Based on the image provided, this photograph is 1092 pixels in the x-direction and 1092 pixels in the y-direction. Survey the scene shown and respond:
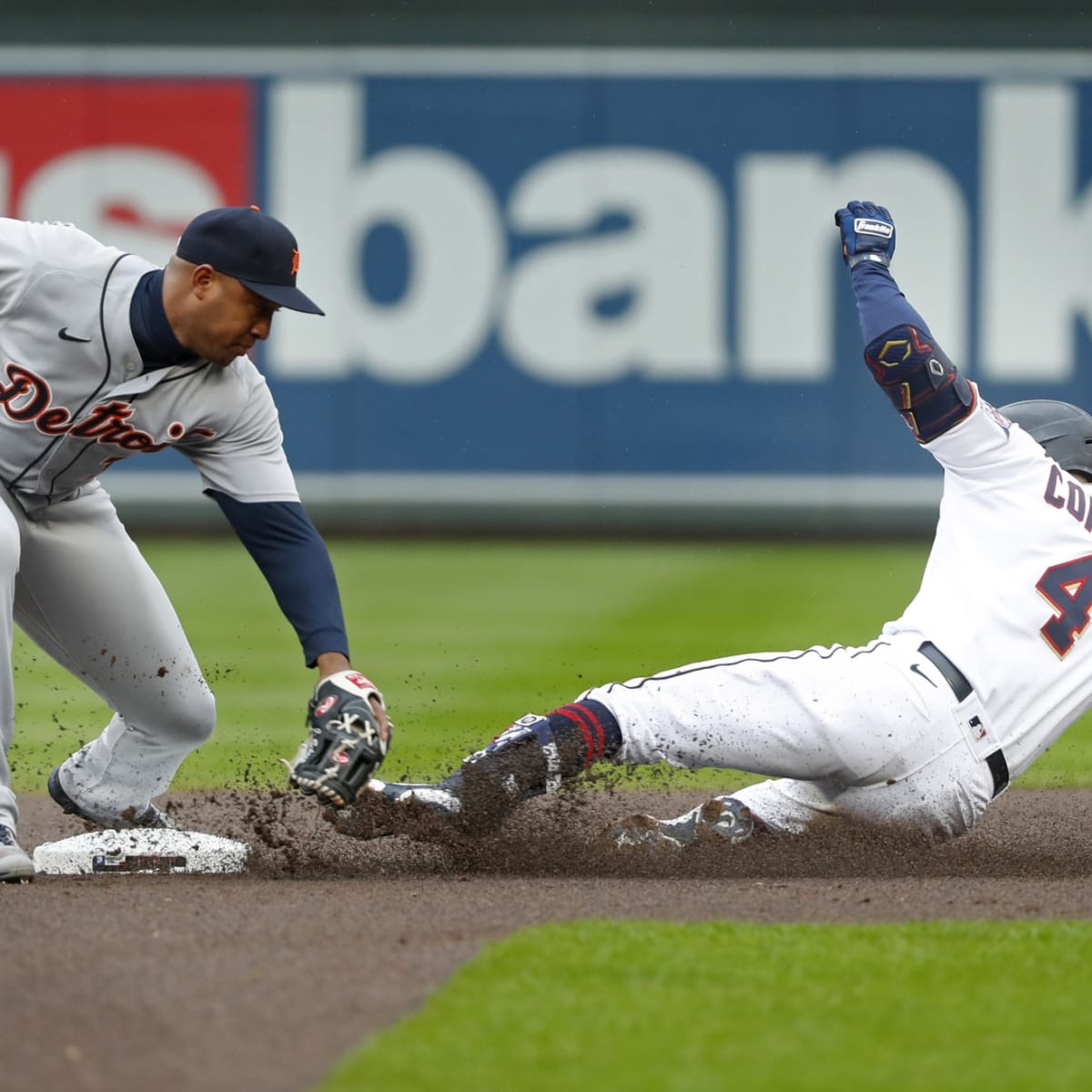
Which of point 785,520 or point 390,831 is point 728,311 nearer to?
point 785,520

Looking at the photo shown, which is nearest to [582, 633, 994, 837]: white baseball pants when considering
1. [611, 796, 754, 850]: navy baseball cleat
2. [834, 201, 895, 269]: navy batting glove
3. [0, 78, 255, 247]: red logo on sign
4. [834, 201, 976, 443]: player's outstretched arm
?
[611, 796, 754, 850]: navy baseball cleat

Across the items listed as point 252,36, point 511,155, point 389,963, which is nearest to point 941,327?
point 511,155

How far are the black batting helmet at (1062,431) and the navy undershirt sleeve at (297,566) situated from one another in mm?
1827

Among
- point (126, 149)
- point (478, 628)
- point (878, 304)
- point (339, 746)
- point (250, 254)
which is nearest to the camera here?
point (339, 746)

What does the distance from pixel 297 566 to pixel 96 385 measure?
25.7 inches

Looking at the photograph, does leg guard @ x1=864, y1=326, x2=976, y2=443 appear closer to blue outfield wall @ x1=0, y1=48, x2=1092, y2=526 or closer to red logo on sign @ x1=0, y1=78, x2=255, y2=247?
blue outfield wall @ x1=0, y1=48, x2=1092, y2=526

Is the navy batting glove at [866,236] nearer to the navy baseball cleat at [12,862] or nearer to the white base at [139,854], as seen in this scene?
the white base at [139,854]

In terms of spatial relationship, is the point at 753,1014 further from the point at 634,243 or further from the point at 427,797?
the point at 634,243

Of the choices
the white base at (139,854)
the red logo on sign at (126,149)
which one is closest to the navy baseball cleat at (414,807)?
the white base at (139,854)

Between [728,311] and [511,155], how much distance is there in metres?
2.27

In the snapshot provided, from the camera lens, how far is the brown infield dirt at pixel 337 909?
288 cm

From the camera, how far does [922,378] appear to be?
4496 millimetres

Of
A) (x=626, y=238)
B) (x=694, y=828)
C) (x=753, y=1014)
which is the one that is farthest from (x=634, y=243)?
(x=753, y=1014)

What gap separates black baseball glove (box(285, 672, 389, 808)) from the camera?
13.4 feet
